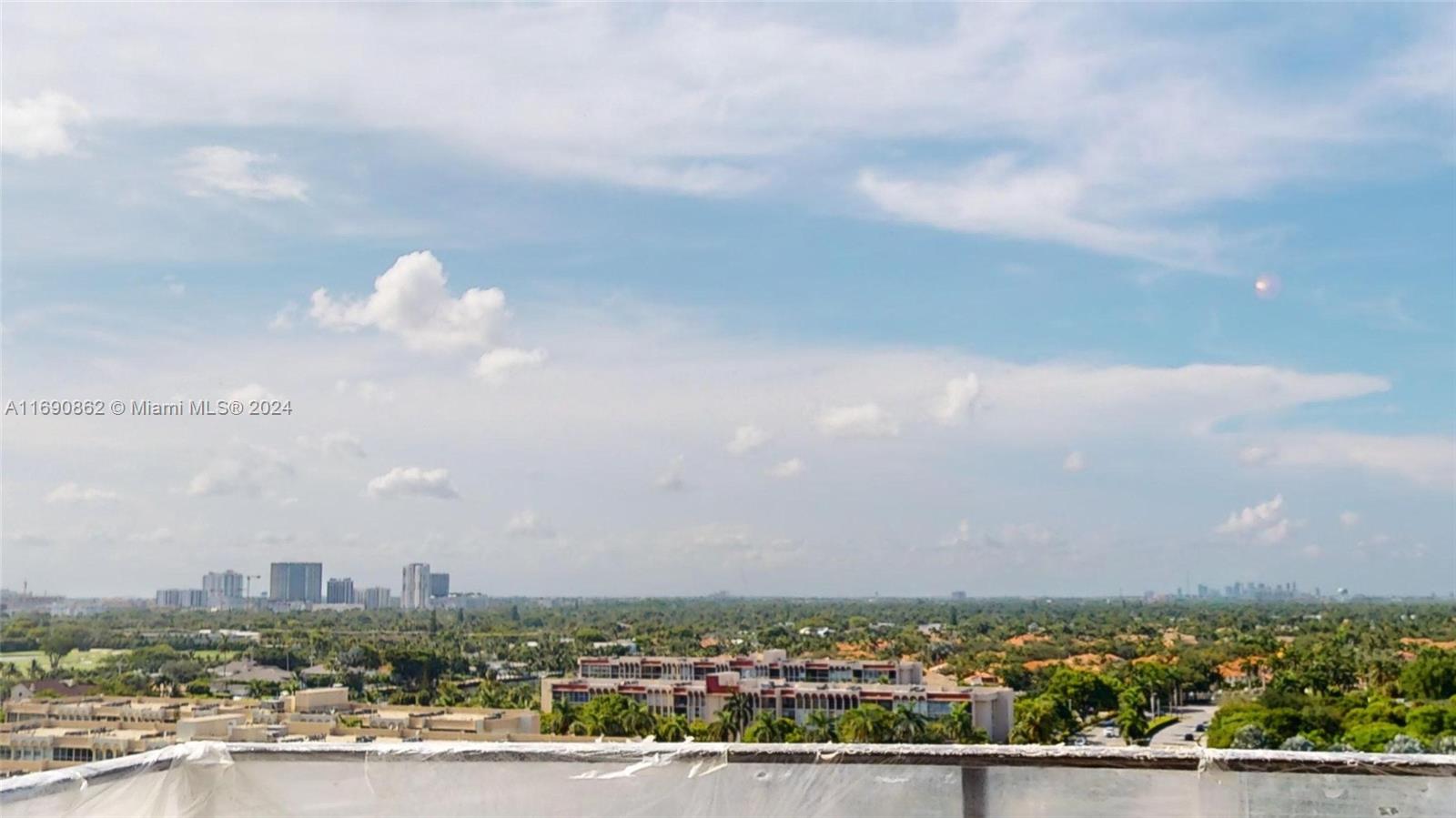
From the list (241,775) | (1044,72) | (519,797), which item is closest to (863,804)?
(519,797)

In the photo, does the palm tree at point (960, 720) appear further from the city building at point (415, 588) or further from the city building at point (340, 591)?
the city building at point (340, 591)

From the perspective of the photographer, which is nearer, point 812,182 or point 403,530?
point 812,182

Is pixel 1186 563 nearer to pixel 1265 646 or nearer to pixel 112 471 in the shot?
pixel 1265 646

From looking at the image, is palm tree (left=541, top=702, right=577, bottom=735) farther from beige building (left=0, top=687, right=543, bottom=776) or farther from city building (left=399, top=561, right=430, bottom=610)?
city building (left=399, top=561, right=430, bottom=610)

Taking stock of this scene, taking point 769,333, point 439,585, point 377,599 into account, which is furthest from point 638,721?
point 769,333

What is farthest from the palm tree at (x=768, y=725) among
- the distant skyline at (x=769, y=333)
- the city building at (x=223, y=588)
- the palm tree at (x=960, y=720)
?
the city building at (x=223, y=588)

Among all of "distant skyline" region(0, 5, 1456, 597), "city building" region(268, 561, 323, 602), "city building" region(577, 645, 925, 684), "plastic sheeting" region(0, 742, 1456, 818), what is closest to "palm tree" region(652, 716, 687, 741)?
"city building" region(577, 645, 925, 684)
